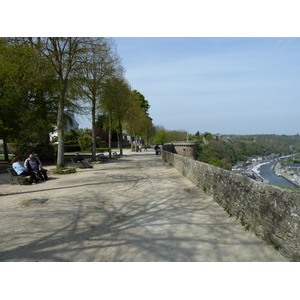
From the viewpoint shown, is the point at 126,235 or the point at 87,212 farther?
the point at 87,212

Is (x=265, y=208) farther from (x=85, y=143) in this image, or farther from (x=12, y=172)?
(x=85, y=143)

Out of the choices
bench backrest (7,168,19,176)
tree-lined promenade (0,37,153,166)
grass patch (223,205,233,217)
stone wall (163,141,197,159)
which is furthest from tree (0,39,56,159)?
stone wall (163,141,197,159)

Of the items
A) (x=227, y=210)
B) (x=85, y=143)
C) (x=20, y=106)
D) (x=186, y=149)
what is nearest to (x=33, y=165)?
(x=227, y=210)

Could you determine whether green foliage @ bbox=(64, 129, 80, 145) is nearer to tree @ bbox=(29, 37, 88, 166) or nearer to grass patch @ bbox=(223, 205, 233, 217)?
tree @ bbox=(29, 37, 88, 166)

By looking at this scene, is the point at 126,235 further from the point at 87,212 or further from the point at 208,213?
the point at 208,213

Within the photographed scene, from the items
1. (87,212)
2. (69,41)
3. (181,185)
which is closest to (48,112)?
(69,41)

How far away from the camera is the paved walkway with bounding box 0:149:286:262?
463 centimetres

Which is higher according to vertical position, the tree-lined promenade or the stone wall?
the tree-lined promenade

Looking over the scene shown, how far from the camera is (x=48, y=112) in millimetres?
25031

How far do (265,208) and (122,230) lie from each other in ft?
9.50

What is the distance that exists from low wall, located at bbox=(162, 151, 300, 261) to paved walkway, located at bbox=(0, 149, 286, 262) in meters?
0.19

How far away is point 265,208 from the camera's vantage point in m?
5.17

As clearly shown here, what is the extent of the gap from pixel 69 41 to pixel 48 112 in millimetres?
10298

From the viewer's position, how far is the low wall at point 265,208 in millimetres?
4324
